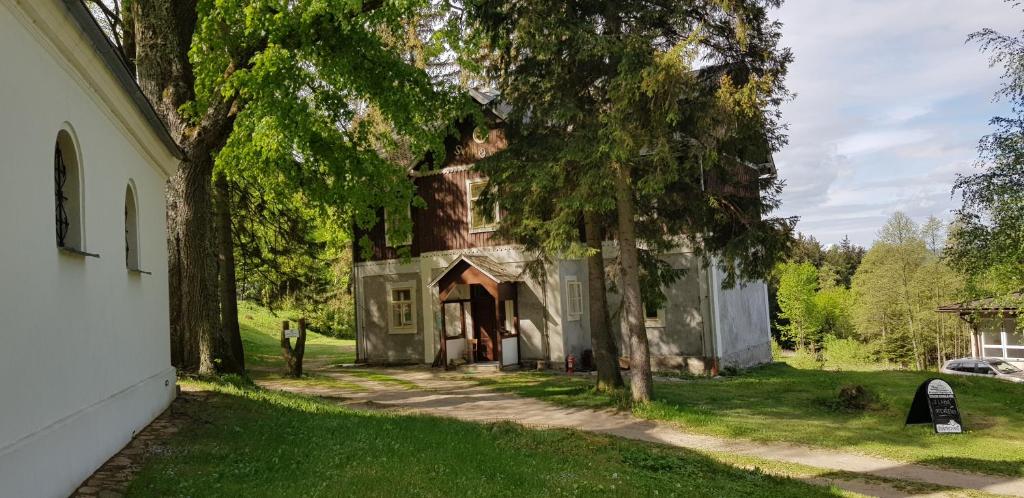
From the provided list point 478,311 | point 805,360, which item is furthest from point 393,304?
point 805,360

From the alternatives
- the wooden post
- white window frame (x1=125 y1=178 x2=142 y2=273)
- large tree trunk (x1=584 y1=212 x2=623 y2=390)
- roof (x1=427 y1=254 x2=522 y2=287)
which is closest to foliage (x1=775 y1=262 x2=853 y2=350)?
roof (x1=427 y1=254 x2=522 y2=287)

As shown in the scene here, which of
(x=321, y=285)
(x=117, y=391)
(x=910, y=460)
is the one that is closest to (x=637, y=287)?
(x=910, y=460)

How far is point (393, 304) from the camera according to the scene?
90.2ft

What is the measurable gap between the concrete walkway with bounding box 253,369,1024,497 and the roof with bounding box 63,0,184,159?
7743 mm

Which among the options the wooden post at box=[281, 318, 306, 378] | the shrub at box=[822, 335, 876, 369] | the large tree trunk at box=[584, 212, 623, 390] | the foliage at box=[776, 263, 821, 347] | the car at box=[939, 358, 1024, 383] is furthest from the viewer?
the foliage at box=[776, 263, 821, 347]

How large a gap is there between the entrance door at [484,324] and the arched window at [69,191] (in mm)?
18745

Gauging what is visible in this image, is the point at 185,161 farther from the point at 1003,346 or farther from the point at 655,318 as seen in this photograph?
the point at 1003,346

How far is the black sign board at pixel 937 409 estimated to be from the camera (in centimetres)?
1409

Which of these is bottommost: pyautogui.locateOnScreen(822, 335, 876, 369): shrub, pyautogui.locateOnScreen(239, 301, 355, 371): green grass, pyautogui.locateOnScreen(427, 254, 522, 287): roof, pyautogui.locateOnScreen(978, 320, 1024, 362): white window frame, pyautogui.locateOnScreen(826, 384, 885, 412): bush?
pyautogui.locateOnScreen(822, 335, 876, 369): shrub

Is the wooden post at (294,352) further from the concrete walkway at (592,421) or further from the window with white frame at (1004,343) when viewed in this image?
the window with white frame at (1004,343)

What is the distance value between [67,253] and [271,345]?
3069cm

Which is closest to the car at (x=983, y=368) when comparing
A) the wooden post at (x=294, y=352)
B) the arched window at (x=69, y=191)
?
the wooden post at (x=294, y=352)

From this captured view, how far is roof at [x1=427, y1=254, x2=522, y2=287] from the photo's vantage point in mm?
23484

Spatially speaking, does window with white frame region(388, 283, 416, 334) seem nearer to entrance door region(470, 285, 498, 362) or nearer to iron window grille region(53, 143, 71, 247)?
entrance door region(470, 285, 498, 362)
